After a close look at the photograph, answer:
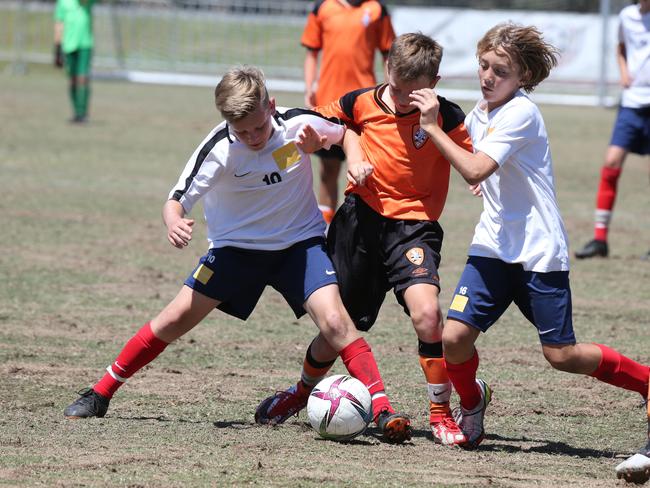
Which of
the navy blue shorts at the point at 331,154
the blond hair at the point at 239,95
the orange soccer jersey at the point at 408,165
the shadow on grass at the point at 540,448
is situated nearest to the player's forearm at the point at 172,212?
the blond hair at the point at 239,95

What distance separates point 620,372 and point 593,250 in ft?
15.7

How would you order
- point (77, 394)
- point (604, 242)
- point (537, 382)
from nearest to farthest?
1. point (77, 394)
2. point (537, 382)
3. point (604, 242)

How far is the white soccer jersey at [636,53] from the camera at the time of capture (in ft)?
30.7

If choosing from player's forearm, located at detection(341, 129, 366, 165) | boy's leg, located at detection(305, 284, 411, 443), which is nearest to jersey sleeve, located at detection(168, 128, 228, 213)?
player's forearm, located at detection(341, 129, 366, 165)

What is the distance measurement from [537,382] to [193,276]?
79.1 inches

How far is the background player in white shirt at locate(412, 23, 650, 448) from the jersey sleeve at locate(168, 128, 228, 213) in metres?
0.95

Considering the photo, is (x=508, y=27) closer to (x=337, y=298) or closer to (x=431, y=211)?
(x=431, y=211)

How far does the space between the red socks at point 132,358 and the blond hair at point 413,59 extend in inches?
62.8

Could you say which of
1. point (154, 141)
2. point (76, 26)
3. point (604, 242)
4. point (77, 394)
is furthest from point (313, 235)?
point (76, 26)

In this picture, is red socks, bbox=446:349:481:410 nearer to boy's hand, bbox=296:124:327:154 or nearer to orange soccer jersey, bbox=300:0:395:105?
boy's hand, bbox=296:124:327:154

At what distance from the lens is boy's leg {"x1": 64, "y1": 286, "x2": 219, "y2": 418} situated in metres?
5.06

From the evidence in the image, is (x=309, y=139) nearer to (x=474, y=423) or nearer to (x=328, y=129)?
(x=328, y=129)

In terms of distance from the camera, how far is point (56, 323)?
273 inches

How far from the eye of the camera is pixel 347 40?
9.38m
